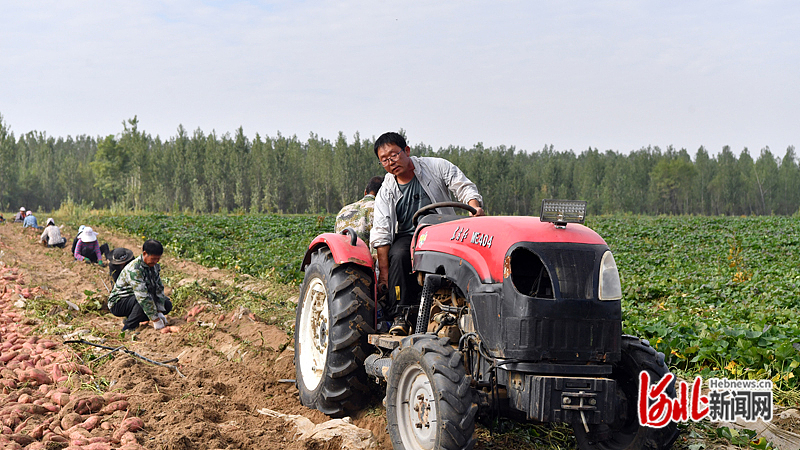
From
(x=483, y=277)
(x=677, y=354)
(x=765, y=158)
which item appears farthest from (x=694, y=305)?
(x=765, y=158)

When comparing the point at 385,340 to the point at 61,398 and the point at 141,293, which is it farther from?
the point at 141,293

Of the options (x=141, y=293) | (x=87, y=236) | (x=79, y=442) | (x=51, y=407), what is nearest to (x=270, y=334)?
(x=141, y=293)

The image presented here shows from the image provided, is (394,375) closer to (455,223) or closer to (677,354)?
(455,223)

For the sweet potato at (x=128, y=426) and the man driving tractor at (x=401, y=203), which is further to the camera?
the man driving tractor at (x=401, y=203)

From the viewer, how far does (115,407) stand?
13.9 feet

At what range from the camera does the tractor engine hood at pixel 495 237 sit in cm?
312

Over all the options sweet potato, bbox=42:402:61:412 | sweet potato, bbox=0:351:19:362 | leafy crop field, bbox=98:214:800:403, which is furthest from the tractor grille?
sweet potato, bbox=0:351:19:362

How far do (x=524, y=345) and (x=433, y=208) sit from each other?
58.6 inches

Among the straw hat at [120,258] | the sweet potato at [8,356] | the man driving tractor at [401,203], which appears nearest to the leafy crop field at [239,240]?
the straw hat at [120,258]

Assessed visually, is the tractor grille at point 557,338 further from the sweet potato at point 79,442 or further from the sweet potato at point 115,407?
the sweet potato at point 115,407

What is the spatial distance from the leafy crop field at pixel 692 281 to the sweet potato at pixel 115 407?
454 centimetres

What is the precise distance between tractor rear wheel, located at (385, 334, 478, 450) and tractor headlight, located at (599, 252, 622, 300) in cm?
80

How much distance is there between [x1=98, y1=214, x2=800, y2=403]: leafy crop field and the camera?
5.45 m

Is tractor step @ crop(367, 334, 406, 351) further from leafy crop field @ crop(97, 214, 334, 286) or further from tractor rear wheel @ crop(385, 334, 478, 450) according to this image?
leafy crop field @ crop(97, 214, 334, 286)
